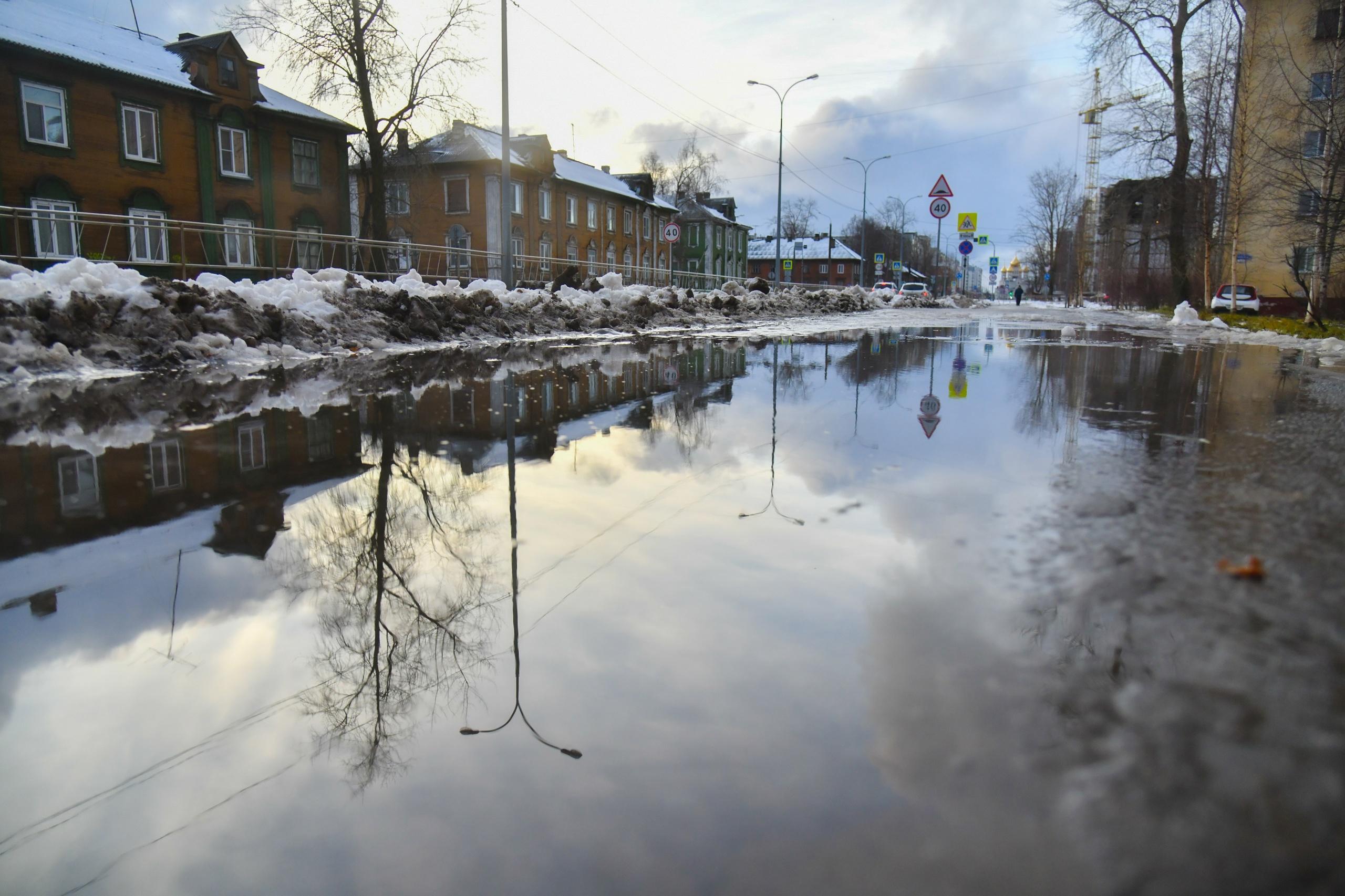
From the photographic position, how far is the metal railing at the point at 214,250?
64.6 feet

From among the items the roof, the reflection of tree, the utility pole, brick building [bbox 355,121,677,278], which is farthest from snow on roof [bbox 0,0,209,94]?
the reflection of tree

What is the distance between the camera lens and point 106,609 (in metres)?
3.04

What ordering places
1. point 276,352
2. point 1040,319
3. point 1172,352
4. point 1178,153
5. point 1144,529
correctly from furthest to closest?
point 1178,153, point 1040,319, point 1172,352, point 276,352, point 1144,529

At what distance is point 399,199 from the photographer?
4628 cm

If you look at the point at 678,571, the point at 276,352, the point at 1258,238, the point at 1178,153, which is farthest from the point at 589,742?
the point at 1258,238

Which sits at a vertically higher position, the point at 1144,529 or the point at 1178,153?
the point at 1178,153

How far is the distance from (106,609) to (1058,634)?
127 inches

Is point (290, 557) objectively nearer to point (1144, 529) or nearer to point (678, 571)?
point (678, 571)

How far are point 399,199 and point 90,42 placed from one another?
58.6 feet

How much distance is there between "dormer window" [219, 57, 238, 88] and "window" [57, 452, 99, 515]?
3402cm

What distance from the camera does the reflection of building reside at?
3941 mm

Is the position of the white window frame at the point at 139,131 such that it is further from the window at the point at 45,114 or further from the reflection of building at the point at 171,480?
the reflection of building at the point at 171,480

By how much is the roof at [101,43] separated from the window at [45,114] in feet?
A: 3.99

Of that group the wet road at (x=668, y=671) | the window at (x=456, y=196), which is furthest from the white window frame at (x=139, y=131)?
the wet road at (x=668, y=671)
